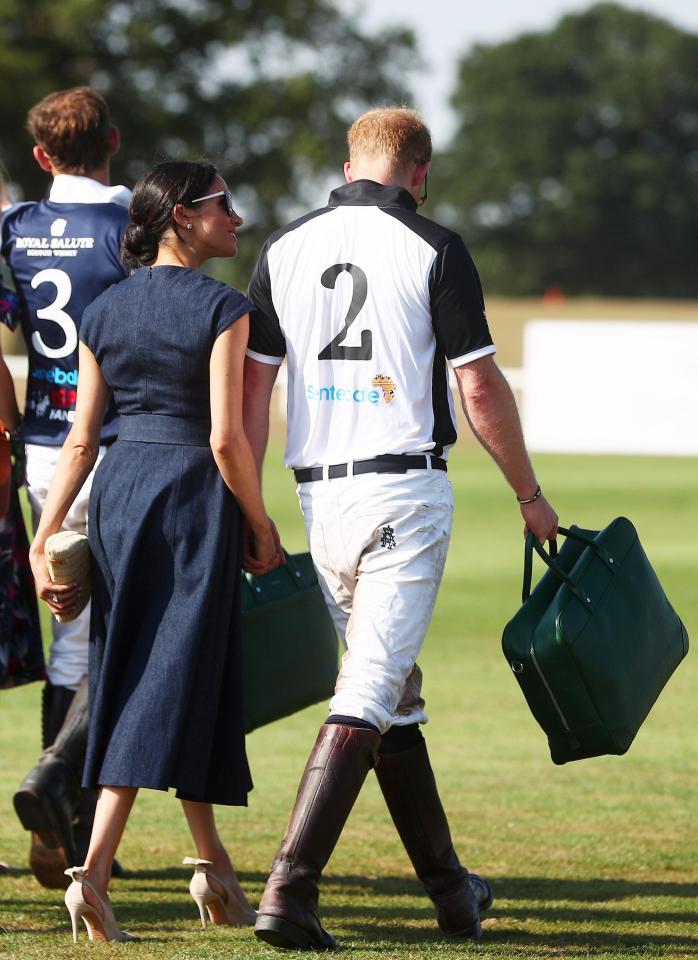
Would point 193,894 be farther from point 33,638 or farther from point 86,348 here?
point 86,348

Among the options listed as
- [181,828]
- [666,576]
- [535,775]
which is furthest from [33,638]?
[666,576]

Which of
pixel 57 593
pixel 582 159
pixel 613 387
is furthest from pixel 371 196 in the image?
pixel 582 159

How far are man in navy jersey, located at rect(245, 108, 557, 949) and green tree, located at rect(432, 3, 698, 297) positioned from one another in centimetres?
8227

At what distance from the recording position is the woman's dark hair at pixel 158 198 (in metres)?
4.18

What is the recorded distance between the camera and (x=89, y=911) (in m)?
3.96

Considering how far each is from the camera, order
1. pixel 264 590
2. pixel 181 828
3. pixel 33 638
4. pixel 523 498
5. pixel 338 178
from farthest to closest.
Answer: pixel 338 178
pixel 181 828
pixel 33 638
pixel 264 590
pixel 523 498

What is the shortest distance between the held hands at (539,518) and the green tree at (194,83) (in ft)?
128

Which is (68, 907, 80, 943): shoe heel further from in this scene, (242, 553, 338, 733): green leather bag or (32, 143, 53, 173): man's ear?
(32, 143, 53, 173): man's ear

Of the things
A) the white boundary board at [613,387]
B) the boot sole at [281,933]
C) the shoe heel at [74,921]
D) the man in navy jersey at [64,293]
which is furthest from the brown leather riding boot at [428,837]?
the white boundary board at [613,387]

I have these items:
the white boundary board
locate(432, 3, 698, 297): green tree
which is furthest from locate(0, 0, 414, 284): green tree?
locate(432, 3, 698, 297): green tree

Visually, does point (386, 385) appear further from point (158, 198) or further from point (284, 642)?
point (284, 642)

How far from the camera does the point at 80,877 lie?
156 inches

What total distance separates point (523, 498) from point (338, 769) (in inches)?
32.8

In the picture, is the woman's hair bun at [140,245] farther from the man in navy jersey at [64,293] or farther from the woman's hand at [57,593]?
the woman's hand at [57,593]
